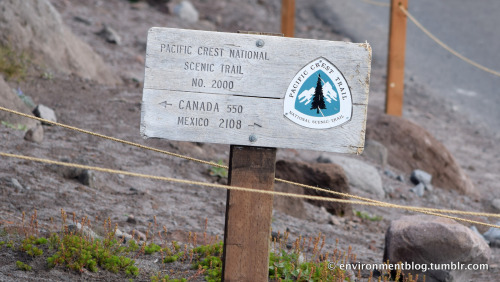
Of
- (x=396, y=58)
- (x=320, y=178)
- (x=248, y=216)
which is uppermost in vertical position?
(x=396, y=58)

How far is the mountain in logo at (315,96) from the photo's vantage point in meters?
3.25

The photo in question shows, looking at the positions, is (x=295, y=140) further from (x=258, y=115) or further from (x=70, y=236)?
(x=70, y=236)

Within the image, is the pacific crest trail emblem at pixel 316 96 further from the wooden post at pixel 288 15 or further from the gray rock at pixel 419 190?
the wooden post at pixel 288 15

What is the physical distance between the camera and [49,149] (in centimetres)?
591

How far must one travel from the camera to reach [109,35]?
34.1 ft

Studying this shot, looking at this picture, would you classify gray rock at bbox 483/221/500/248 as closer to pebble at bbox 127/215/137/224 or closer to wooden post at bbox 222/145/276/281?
pebble at bbox 127/215/137/224

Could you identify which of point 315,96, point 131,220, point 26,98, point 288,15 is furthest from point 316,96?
point 288,15

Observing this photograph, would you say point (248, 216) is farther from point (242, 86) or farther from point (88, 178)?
point (88, 178)

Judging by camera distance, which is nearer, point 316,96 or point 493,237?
point 316,96

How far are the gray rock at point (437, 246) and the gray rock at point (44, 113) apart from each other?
3.33 m

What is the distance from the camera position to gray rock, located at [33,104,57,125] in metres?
Result: 6.39

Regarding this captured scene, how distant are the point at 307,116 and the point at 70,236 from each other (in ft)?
5.00

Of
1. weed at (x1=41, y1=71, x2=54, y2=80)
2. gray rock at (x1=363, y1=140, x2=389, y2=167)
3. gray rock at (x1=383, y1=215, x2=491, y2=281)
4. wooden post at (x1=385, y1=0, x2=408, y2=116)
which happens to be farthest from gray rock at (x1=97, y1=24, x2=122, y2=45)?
gray rock at (x1=383, y1=215, x2=491, y2=281)

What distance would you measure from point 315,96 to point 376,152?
4560 mm
